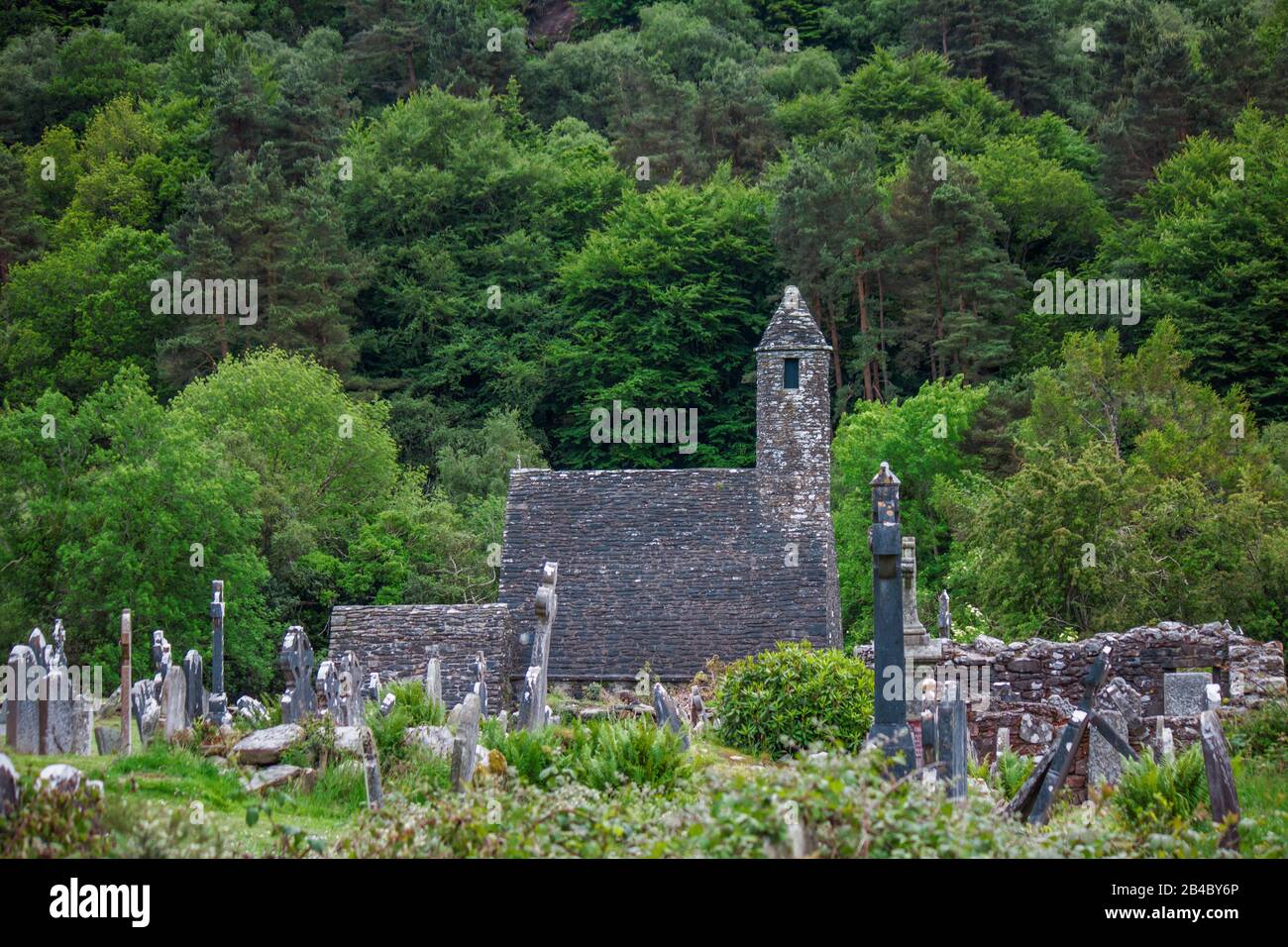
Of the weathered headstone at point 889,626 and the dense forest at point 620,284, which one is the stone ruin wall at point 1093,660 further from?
the dense forest at point 620,284

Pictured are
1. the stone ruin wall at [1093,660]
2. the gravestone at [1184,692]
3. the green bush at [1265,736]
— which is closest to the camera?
the green bush at [1265,736]

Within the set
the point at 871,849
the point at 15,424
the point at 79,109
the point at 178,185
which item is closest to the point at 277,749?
the point at 871,849

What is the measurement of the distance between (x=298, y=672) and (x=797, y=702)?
5.65 meters

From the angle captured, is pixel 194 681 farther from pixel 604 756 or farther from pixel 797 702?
pixel 604 756

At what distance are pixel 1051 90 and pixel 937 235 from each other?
59.4ft

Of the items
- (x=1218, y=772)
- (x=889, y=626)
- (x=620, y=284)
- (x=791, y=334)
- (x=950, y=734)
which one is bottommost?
(x=950, y=734)

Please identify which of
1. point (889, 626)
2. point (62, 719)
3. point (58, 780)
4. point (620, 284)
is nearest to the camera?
point (58, 780)

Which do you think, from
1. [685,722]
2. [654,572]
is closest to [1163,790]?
[685,722]

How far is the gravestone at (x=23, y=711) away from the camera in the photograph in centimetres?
1565

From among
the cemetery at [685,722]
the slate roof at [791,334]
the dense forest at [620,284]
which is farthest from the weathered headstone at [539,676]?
the dense forest at [620,284]

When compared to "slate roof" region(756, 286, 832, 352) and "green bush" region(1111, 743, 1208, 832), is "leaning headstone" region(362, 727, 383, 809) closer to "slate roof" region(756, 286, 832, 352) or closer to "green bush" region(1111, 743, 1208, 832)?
"green bush" region(1111, 743, 1208, 832)

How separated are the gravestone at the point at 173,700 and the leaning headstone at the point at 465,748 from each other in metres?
4.94

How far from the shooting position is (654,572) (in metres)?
30.3

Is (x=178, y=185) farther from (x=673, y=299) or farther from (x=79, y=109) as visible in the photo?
(x=673, y=299)
